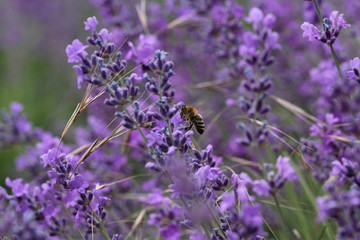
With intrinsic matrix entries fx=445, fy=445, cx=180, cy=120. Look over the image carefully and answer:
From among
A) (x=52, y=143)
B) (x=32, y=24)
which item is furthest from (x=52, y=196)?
(x=32, y=24)

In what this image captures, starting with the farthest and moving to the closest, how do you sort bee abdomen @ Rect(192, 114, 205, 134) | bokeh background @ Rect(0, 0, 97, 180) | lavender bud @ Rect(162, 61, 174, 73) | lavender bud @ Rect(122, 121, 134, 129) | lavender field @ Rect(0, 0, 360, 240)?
1. bokeh background @ Rect(0, 0, 97, 180)
2. bee abdomen @ Rect(192, 114, 205, 134)
3. lavender bud @ Rect(162, 61, 174, 73)
4. lavender bud @ Rect(122, 121, 134, 129)
5. lavender field @ Rect(0, 0, 360, 240)

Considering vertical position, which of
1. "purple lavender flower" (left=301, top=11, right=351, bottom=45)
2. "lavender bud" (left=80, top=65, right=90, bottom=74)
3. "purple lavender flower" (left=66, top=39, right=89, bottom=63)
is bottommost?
"purple lavender flower" (left=301, top=11, right=351, bottom=45)

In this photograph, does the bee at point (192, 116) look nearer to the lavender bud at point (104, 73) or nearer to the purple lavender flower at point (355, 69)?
the lavender bud at point (104, 73)

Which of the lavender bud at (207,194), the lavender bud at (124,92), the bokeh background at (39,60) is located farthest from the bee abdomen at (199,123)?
the bokeh background at (39,60)

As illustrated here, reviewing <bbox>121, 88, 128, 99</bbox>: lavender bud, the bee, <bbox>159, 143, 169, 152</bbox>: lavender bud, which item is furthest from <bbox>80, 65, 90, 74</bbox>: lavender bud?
the bee

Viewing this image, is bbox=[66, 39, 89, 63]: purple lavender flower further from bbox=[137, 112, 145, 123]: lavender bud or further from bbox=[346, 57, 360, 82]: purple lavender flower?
bbox=[346, 57, 360, 82]: purple lavender flower

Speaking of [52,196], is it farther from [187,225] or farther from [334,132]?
[334,132]
